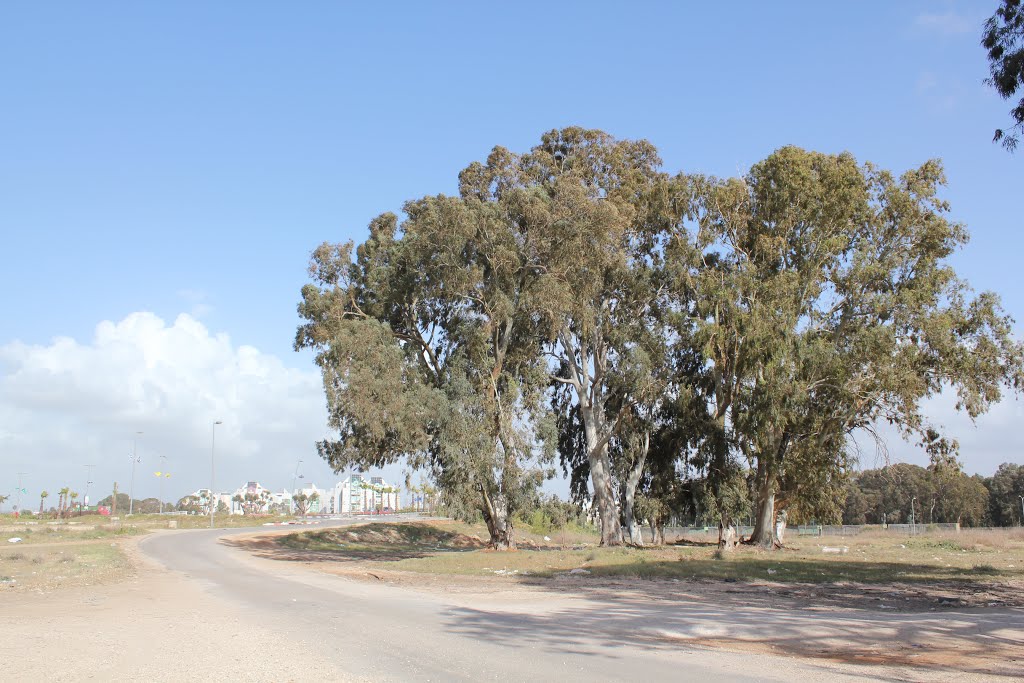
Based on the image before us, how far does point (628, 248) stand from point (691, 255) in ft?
11.2

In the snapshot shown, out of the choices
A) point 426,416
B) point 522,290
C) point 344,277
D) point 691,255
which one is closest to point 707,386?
point 691,255

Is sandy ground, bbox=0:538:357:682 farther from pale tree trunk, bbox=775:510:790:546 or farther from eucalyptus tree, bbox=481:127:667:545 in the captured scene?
pale tree trunk, bbox=775:510:790:546

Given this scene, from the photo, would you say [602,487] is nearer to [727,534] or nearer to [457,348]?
[727,534]

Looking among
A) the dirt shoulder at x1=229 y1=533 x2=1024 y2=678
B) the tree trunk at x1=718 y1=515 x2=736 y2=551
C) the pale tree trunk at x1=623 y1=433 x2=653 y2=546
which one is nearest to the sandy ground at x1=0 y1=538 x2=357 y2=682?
the dirt shoulder at x1=229 y1=533 x2=1024 y2=678

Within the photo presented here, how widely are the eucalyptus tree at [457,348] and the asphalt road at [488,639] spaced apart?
44.5 ft

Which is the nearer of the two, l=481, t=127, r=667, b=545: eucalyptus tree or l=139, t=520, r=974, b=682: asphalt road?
l=139, t=520, r=974, b=682: asphalt road

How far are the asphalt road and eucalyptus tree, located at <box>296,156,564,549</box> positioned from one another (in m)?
13.6

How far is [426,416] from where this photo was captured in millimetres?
34750

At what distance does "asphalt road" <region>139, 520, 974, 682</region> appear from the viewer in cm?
910

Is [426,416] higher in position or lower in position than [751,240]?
lower

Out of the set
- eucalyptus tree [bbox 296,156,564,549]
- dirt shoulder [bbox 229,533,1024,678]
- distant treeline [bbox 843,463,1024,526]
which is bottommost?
distant treeline [bbox 843,463,1024,526]

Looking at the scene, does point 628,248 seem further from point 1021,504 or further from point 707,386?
point 1021,504

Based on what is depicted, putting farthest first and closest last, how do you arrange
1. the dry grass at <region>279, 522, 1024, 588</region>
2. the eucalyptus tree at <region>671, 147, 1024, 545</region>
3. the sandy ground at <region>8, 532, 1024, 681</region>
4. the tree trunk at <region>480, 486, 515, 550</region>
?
the tree trunk at <region>480, 486, 515, 550</region> → the eucalyptus tree at <region>671, 147, 1024, 545</region> → the dry grass at <region>279, 522, 1024, 588</region> → the sandy ground at <region>8, 532, 1024, 681</region>

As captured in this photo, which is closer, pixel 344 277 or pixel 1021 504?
pixel 344 277
